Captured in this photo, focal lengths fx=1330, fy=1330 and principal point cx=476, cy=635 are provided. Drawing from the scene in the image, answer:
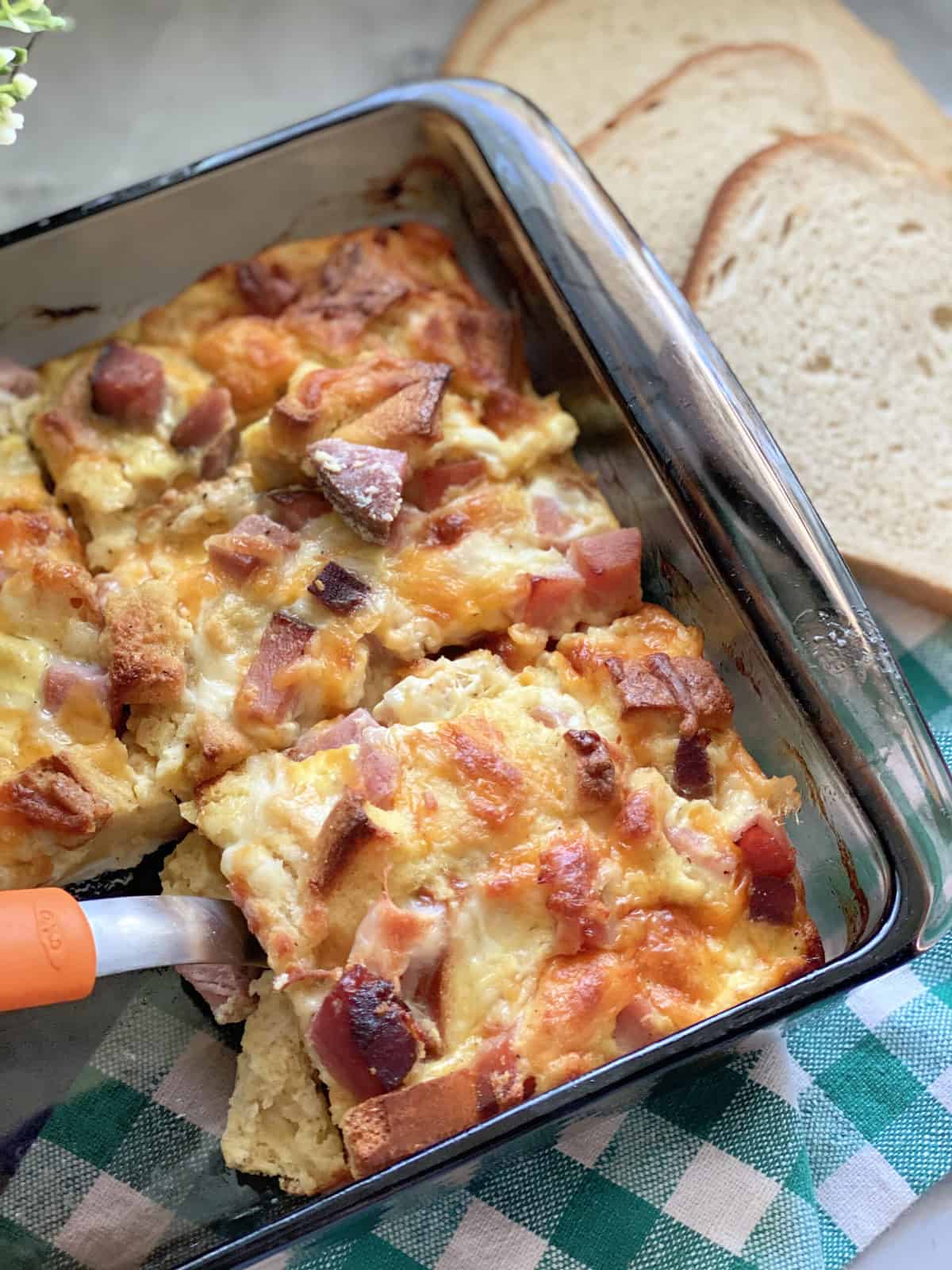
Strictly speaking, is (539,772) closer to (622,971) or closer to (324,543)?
(622,971)

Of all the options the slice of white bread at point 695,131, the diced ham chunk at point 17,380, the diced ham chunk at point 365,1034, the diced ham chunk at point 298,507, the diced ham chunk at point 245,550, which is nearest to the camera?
the diced ham chunk at point 365,1034

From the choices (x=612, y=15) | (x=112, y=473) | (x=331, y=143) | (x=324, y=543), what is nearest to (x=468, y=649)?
(x=324, y=543)

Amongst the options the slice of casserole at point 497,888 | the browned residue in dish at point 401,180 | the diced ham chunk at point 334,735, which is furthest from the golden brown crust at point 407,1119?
the browned residue in dish at point 401,180

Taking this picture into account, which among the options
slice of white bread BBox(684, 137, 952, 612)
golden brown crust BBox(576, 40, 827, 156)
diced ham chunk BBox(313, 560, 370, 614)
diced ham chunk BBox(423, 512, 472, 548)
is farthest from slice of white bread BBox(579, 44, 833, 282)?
diced ham chunk BBox(313, 560, 370, 614)

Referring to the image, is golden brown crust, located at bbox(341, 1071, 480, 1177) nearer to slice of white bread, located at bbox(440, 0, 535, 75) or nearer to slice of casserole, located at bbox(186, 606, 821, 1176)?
slice of casserole, located at bbox(186, 606, 821, 1176)

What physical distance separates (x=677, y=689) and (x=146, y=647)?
94cm

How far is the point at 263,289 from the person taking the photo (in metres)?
2.76

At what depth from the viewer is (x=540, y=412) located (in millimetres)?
2676

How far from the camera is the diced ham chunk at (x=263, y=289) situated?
276 centimetres

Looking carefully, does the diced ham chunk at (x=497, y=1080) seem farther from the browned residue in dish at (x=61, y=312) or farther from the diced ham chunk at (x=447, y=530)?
the browned residue in dish at (x=61, y=312)

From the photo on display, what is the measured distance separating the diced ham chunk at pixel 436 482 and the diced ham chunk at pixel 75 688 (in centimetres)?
67

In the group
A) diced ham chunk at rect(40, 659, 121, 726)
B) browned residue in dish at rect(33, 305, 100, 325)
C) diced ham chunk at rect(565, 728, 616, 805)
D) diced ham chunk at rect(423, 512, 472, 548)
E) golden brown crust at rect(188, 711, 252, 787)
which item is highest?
diced ham chunk at rect(423, 512, 472, 548)

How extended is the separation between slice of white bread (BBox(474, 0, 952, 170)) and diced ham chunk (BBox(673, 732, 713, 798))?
1.85 metres

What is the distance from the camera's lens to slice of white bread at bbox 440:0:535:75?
343 cm
